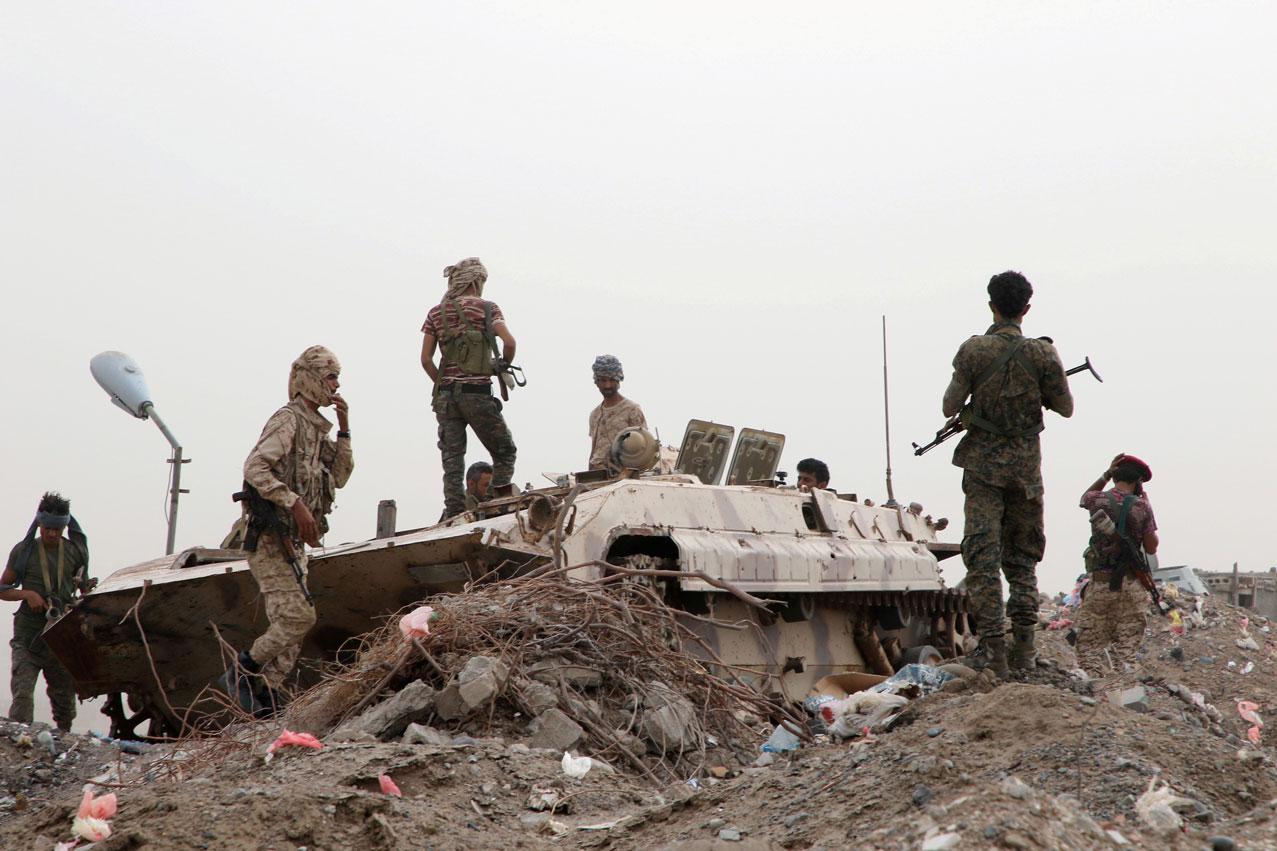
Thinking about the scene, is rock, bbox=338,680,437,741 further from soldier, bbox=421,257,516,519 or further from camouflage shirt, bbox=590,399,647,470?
camouflage shirt, bbox=590,399,647,470

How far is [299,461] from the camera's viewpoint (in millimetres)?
7941

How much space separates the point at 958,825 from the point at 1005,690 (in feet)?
6.47

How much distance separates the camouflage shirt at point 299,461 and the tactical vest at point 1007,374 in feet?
11.3

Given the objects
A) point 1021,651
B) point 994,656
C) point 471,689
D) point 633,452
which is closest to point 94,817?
point 471,689

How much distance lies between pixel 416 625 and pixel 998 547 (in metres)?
3.09

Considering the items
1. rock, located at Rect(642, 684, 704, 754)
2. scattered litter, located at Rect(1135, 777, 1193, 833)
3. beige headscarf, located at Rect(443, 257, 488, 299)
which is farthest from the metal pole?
scattered litter, located at Rect(1135, 777, 1193, 833)

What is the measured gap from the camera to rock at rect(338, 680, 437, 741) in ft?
20.9

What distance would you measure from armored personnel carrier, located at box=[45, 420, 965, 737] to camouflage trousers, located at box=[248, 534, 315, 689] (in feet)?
1.28

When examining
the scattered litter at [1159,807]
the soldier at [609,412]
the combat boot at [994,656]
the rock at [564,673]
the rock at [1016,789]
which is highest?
the soldier at [609,412]

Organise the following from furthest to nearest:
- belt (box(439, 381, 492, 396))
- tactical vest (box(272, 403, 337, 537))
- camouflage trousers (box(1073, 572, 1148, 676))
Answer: belt (box(439, 381, 492, 396)) → camouflage trousers (box(1073, 572, 1148, 676)) → tactical vest (box(272, 403, 337, 537))

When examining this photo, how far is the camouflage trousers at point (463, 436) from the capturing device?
35.3ft

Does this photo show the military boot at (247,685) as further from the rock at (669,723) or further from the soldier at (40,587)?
the soldier at (40,587)

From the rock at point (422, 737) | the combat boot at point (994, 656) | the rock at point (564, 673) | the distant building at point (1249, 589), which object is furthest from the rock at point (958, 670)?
the distant building at point (1249, 589)

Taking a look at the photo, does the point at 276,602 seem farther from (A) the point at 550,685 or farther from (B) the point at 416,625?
(A) the point at 550,685
